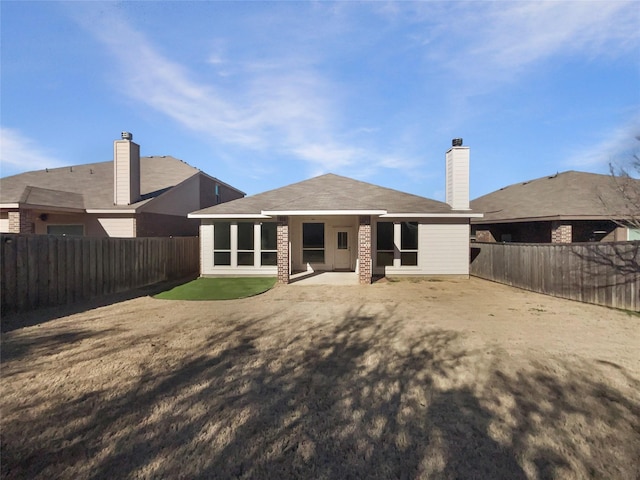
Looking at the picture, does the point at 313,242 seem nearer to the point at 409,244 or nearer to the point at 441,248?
the point at 409,244

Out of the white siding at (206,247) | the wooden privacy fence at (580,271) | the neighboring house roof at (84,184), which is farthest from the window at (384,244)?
the neighboring house roof at (84,184)

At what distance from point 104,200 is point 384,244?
13.7 m

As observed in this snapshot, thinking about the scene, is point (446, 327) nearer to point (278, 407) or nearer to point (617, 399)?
point (617, 399)

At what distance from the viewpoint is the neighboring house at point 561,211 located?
45.8ft

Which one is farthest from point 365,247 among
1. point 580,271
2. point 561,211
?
point 561,211

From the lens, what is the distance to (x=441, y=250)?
47.8 ft

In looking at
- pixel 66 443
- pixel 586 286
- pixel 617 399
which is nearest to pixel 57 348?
pixel 66 443

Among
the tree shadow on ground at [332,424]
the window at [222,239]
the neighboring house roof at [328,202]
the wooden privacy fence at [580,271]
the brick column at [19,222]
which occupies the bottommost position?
the tree shadow on ground at [332,424]

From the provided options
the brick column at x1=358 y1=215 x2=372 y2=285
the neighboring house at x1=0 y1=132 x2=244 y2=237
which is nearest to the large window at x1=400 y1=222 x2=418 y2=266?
the brick column at x1=358 y1=215 x2=372 y2=285

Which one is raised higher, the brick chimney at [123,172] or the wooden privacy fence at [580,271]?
the brick chimney at [123,172]

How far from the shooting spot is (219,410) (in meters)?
3.54

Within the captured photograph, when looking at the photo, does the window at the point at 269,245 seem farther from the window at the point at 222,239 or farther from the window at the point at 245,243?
the window at the point at 222,239

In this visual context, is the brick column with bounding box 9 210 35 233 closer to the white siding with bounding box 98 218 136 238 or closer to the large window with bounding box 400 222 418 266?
the white siding with bounding box 98 218 136 238

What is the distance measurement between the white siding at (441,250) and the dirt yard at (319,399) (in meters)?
7.27
